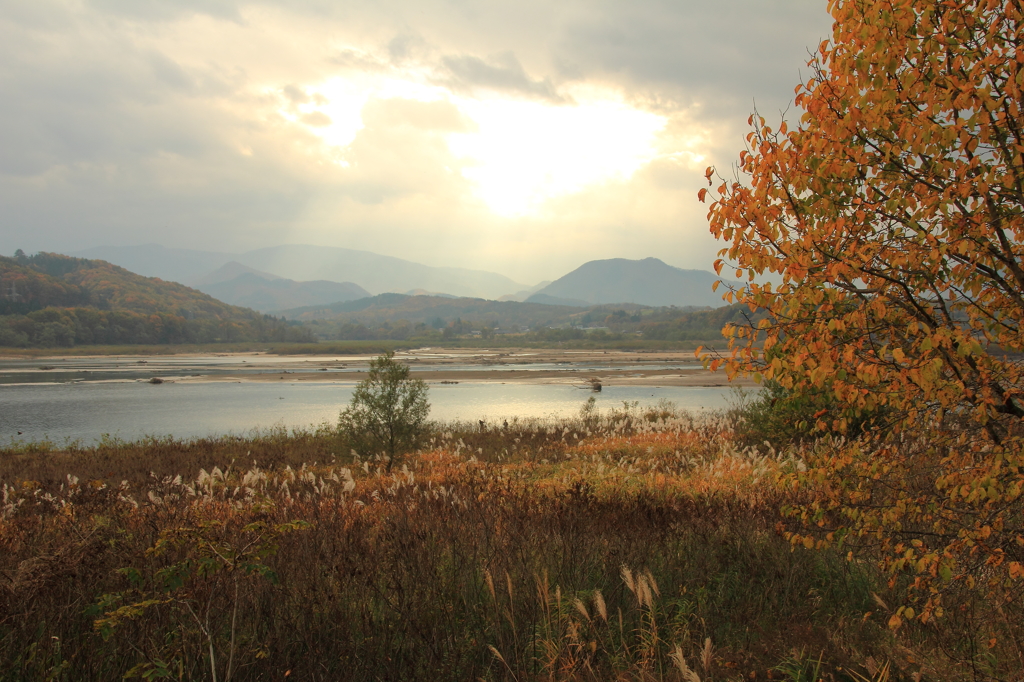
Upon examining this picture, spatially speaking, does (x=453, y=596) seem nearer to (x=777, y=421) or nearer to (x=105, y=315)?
(x=777, y=421)

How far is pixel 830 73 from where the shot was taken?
152 inches

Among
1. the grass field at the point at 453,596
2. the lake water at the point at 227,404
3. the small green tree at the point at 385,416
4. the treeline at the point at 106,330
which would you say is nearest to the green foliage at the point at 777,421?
the grass field at the point at 453,596

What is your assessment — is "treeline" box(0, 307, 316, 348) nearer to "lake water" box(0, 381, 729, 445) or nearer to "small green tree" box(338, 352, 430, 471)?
"lake water" box(0, 381, 729, 445)

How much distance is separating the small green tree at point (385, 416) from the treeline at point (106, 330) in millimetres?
122064

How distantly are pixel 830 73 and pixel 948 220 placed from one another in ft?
Result: 4.31

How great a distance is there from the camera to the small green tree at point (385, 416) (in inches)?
610

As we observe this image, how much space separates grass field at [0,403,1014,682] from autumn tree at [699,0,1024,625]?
833mm

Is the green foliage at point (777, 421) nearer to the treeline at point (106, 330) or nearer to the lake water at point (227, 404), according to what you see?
the lake water at point (227, 404)

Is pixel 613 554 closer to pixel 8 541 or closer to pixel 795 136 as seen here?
pixel 795 136

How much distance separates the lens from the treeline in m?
108

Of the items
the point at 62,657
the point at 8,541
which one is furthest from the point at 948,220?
the point at 8,541

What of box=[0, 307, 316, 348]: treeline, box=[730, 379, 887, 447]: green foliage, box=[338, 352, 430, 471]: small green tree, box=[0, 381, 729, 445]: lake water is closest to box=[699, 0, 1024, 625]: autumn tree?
box=[730, 379, 887, 447]: green foliage

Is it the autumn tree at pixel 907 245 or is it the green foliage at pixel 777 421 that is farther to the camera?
the green foliage at pixel 777 421

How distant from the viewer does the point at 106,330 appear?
119 meters
